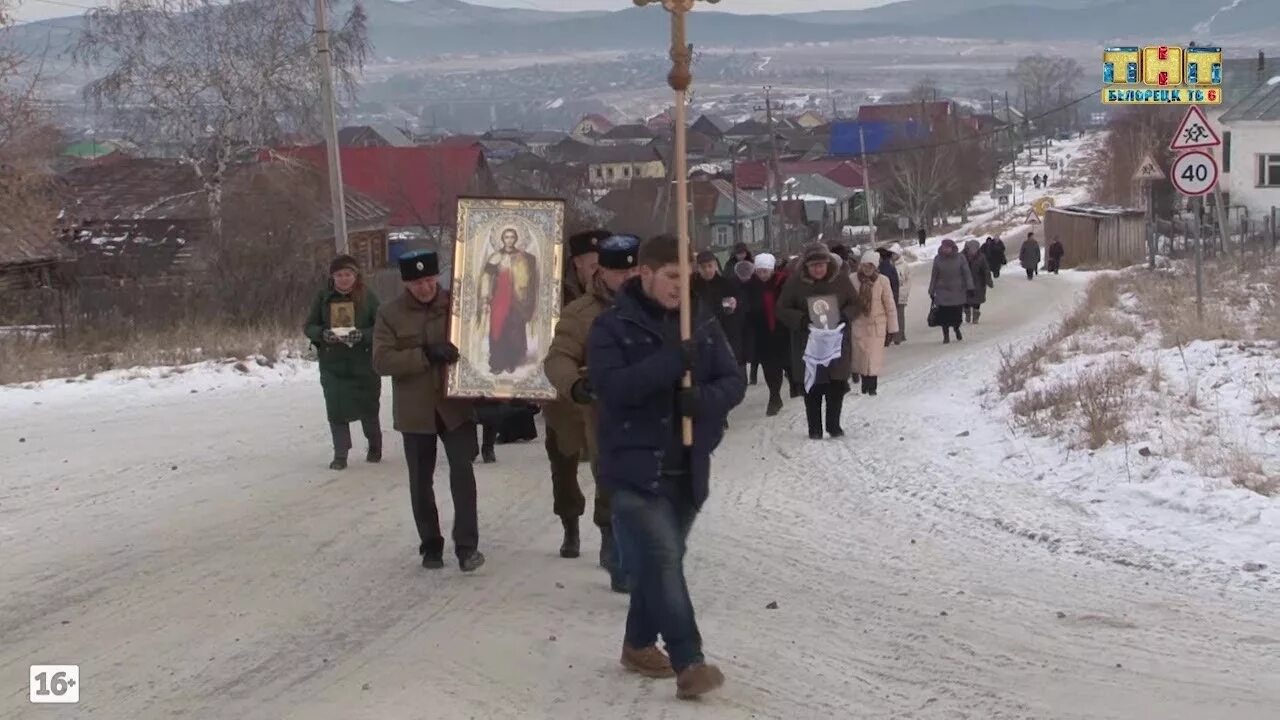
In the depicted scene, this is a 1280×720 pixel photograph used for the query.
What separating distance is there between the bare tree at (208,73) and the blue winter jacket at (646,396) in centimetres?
4093

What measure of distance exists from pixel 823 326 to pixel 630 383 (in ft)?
25.8

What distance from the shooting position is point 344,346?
42.4 ft

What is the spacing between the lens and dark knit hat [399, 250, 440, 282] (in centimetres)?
905

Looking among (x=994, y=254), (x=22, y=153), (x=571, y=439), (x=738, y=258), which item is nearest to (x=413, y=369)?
(x=571, y=439)

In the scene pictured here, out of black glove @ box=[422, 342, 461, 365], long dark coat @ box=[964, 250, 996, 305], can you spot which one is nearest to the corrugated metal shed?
long dark coat @ box=[964, 250, 996, 305]

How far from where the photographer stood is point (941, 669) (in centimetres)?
691

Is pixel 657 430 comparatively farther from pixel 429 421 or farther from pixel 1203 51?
pixel 1203 51

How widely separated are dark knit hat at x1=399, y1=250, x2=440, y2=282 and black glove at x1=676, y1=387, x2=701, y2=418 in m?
3.28

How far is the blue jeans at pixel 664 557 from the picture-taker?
20.9 ft

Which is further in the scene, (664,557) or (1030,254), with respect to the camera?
(1030,254)

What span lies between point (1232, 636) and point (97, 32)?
44.2m

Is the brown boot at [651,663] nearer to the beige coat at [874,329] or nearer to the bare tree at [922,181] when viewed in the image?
the beige coat at [874,329]

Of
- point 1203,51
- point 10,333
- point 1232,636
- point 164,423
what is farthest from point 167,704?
point 1203,51

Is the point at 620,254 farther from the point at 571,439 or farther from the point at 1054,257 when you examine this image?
the point at 1054,257
